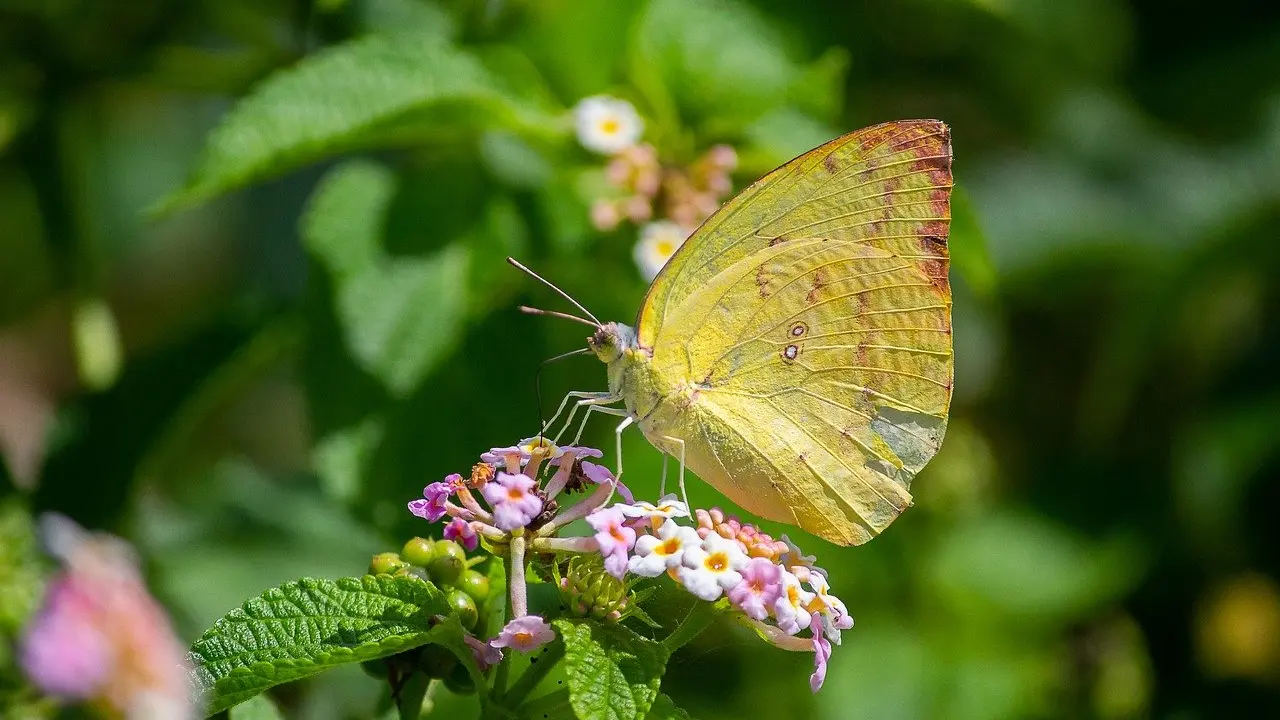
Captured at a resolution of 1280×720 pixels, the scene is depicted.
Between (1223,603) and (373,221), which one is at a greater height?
(373,221)

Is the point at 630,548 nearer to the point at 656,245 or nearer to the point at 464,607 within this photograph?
the point at 464,607

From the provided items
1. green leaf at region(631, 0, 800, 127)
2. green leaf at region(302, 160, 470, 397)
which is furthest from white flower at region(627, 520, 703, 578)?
green leaf at region(631, 0, 800, 127)

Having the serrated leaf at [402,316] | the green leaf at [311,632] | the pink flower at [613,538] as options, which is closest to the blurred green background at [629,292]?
the serrated leaf at [402,316]

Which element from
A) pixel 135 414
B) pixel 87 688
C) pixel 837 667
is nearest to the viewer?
pixel 87 688

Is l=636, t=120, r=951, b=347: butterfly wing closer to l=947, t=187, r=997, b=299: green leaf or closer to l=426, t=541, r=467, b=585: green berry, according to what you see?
l=947, t=187, r=997, b=299: green leaf

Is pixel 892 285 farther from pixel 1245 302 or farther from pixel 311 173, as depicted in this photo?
pixel 311 173

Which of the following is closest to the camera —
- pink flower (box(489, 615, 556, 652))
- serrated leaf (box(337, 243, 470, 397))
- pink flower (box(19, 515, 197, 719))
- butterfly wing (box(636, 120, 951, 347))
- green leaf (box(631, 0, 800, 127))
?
pink flower (box(19, 515, 197, 719))

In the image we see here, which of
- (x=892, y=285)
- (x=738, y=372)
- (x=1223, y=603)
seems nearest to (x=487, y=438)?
(x=738, y=372)
